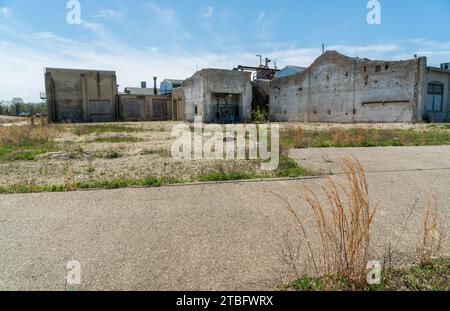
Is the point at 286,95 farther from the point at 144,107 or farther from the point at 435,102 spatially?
the point at 144,107

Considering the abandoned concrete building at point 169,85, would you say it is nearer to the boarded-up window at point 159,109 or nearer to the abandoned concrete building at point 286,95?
the boarded-up window at point 159,109

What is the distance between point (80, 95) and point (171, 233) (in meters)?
40.1

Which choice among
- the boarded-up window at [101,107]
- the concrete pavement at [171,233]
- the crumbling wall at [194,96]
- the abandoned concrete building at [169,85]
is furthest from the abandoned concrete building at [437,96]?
the abandoned concrete building at [169,85]

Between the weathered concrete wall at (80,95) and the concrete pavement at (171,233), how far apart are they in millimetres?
37123

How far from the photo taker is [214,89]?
30891mm

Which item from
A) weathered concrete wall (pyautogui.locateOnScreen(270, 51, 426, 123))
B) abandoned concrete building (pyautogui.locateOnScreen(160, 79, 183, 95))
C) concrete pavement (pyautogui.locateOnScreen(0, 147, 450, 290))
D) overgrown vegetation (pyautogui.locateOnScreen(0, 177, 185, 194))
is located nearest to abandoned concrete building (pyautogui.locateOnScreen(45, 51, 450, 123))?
weathered concrete wall (pyautogui.locateOnScreen(270, 51, 426, 123))

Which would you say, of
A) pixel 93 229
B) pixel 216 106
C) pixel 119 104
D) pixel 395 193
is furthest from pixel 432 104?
pixel 119 104

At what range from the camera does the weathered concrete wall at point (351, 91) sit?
2253cm

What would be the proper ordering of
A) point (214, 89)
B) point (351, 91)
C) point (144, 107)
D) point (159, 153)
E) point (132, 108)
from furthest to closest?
point (144, 107)
point (132, 108)
point (214, 89)
point (351, 91)
point (159, 153)

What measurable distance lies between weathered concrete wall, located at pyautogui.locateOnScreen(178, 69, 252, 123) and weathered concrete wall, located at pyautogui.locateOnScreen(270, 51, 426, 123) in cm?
481

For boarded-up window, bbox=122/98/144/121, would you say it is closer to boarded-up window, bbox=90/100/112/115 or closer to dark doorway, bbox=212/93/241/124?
boarded-up window, bbox=90/100/112/115

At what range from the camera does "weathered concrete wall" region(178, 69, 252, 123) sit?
30.6 m

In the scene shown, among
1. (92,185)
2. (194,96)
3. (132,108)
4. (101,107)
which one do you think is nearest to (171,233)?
(92,185)
